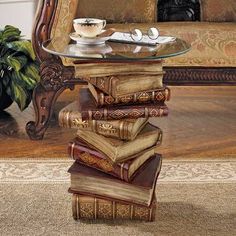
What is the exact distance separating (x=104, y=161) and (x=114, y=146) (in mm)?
74

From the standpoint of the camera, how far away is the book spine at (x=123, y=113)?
1817mm

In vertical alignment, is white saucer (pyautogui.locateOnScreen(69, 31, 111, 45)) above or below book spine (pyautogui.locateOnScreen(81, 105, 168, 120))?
above

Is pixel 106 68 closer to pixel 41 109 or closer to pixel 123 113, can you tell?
pixel 123 113

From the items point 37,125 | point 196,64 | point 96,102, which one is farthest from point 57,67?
point 96,102

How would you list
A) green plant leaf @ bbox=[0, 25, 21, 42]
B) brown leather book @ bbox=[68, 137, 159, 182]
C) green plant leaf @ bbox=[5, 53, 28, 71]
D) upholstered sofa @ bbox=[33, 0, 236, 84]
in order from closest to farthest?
brown leather book @ bbox=[68, 137, 159, 182]
upholstered sofa @ bbox=[33, 0, 236, 84]
green plant leaf @ bbox=[5, 53, 28, 71]
green plant leaf @ bbox=[0, 25, 21, 42]

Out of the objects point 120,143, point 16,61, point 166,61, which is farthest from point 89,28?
point 16,61

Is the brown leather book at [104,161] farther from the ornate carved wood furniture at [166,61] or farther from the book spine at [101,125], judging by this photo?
the ornate carved wood furniture at [166,61]

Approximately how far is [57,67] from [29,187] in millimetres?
734

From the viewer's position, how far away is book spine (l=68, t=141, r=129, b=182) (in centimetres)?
184

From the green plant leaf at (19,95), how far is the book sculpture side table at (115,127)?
1.05 meters

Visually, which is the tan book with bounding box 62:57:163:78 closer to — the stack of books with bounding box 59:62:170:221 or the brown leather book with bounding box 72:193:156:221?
the stack of books with bounding box 59:62:170:221

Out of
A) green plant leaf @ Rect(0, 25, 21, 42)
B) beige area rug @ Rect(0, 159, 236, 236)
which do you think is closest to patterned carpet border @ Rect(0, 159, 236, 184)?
beige area rug @ Rect(0, 159, 236, 236)

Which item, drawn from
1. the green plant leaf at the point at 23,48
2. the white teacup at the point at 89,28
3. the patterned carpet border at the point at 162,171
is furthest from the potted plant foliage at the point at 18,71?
the white teacup at the point at 89,28

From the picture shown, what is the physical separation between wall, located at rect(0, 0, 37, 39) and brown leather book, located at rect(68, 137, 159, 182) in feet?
7.96
